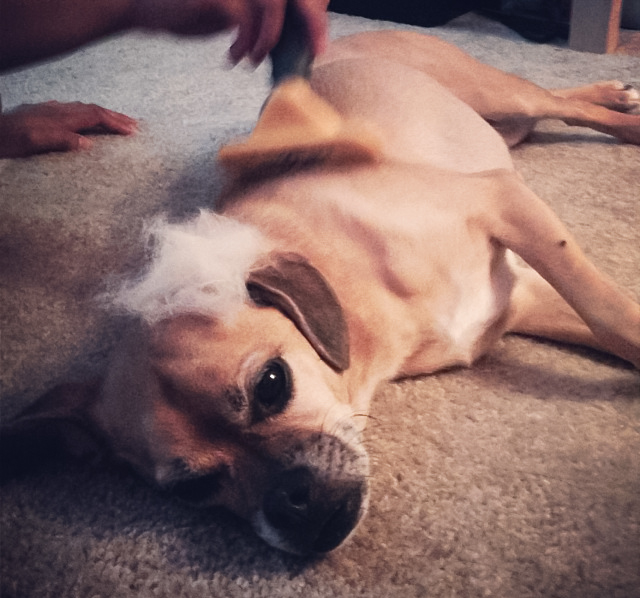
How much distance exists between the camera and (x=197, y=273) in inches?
50.1

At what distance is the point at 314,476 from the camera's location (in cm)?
112

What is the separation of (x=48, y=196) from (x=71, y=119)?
47cm

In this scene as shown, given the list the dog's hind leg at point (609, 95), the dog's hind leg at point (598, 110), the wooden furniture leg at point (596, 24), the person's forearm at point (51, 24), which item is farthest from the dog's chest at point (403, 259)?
the wooden furniture leg at point (596, 24)

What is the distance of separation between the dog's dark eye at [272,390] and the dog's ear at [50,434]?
35cm

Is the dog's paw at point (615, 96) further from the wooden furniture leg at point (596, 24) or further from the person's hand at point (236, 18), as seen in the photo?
the person's hand at point (236, 18)

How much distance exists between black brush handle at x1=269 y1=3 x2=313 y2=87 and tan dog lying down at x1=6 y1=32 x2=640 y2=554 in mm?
103

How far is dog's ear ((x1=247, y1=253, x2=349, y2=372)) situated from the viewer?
123 centimetres

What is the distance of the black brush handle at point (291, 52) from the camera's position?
126 cm

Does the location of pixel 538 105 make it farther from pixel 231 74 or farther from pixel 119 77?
pixel 119 77

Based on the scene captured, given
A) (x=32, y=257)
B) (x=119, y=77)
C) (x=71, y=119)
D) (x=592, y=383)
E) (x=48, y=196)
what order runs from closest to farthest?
1. (x=592, y=383)
2. (x=32, y=257)
3. (x=48, y=196)
4. (x=71, y=119)
5. (x=119, y=77)

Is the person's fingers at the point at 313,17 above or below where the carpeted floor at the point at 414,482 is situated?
above

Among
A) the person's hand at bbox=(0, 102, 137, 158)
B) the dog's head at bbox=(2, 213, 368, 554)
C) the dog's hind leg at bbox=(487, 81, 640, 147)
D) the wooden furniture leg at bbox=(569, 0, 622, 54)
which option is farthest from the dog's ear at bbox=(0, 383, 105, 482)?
the wooden furniture leg at bbox=(569, 0, 622, 54)

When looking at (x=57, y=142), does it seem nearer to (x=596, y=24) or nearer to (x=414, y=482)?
(x=414, y=482)

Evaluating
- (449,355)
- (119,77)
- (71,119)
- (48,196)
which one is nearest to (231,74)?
(119,77)
